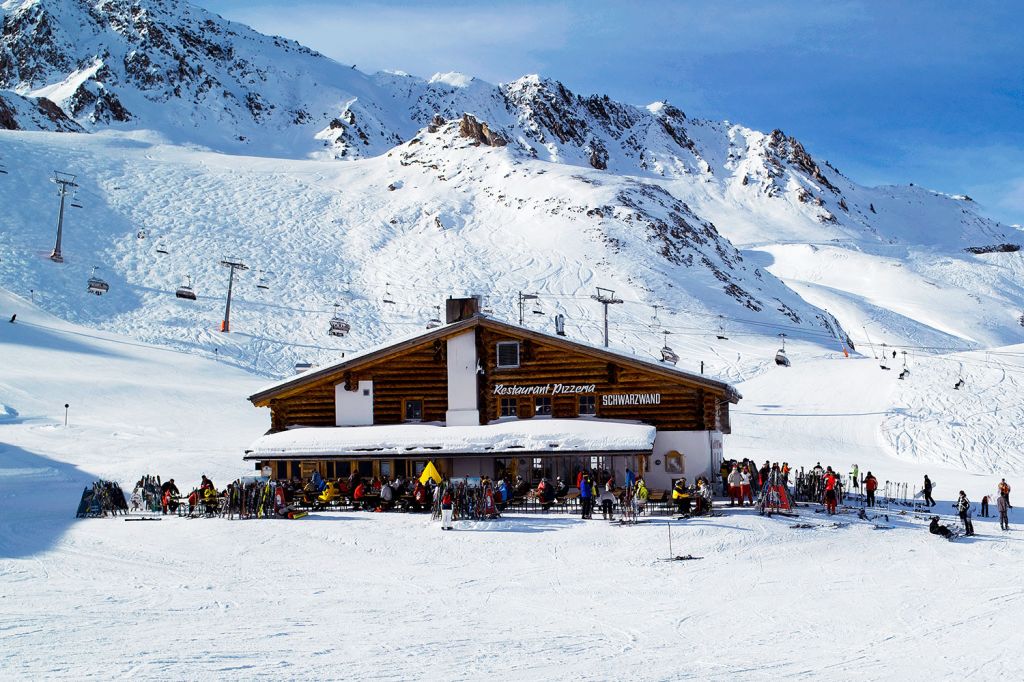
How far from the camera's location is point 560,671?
12266mm

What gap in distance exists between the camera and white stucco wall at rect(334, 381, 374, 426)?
2991 cm

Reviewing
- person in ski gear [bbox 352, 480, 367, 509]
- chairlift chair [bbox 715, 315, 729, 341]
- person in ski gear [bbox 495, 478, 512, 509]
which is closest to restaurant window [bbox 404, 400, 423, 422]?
person in ski gear [bbox 352, 480, 367, 509]

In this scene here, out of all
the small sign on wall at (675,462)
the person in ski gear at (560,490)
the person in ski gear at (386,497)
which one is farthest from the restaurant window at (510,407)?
the person in ski gear at (386,497)

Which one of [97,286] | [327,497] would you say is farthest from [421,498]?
[97,286]

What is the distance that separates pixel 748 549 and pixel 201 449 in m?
21.4

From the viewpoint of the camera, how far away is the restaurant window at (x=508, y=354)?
98.0ft

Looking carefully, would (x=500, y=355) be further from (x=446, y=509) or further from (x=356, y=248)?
(x=356, y=248)

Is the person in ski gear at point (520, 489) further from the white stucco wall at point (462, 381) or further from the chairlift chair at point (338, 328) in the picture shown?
the chairlift chair at point (338, 328)

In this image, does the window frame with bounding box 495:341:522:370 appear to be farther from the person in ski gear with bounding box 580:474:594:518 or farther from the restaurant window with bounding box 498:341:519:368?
the person in ski gear with bounding box 580:474:594:518

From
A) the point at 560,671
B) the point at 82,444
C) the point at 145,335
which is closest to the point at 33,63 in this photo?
the point at 145,335

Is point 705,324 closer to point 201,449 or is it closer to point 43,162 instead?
point 201,449

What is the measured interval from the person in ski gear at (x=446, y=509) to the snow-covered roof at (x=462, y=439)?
3.21 m

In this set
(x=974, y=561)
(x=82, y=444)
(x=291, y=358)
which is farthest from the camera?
(x=291, y=358)

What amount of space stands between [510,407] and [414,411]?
2.79 meters
